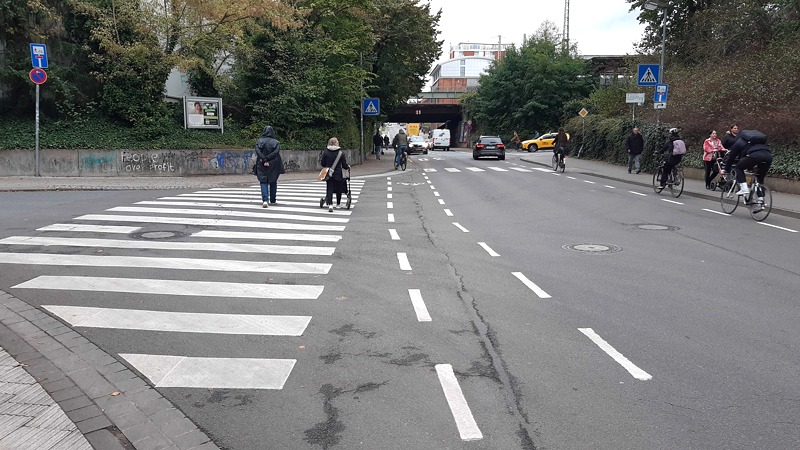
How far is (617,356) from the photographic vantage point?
198 inches

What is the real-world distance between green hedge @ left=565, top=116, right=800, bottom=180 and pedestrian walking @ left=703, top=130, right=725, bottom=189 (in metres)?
1.59

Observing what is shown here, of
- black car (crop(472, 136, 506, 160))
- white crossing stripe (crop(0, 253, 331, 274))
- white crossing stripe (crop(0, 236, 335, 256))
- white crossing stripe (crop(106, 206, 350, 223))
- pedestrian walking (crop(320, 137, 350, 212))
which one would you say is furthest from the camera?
black car (crop(472, 136, 506, 160))

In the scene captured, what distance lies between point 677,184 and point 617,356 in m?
14.2

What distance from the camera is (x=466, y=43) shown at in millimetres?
194875

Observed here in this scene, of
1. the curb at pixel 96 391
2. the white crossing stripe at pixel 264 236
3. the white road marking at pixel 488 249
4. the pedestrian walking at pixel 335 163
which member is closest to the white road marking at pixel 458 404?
the curb at pixel 96 391

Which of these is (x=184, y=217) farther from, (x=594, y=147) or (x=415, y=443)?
(x=594, y=147)

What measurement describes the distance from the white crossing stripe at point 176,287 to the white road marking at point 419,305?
1.07 metres

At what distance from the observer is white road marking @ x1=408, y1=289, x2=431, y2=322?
612 centimetres

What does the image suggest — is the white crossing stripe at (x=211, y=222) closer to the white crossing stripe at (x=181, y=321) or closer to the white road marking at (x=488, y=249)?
the white road marking at (x=488, y=249)

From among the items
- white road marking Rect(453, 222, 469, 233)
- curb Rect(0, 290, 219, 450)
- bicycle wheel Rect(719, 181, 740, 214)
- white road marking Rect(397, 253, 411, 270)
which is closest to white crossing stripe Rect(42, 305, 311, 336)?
curb Rect(0, 290, 219, 450)

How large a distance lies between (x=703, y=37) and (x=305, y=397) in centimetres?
3677

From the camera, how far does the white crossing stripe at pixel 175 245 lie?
9477 millimetres

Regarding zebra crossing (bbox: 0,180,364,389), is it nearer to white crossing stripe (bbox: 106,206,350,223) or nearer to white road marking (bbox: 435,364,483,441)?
white crossing stripe (bbox: 106,206,350,223)

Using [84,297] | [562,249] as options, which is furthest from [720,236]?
[84,297]
